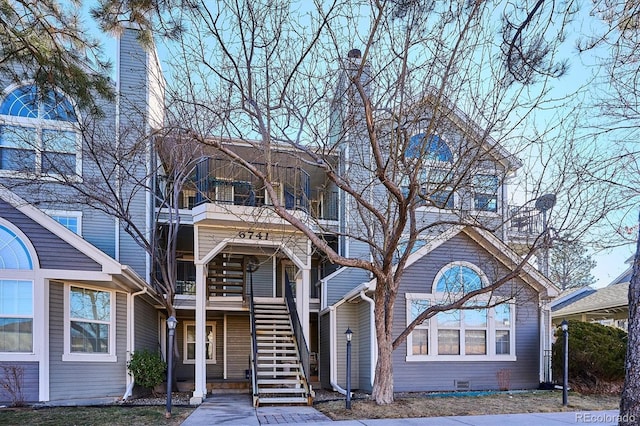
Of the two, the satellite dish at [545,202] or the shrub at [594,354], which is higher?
the satellite dish at [545,202]

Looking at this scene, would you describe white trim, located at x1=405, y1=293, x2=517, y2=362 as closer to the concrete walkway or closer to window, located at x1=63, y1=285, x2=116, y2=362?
the concrete walkway

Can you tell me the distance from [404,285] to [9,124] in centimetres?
1087

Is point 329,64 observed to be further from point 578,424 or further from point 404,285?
point 578,424

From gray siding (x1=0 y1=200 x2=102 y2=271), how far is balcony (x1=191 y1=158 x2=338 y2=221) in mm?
3620

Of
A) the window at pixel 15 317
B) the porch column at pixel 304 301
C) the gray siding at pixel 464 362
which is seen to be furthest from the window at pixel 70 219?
the gray siding at pixel 464 362

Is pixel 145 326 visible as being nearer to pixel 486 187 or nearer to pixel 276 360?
pixel 276 360

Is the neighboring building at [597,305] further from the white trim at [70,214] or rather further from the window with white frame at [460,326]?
the white trim at [70,214]

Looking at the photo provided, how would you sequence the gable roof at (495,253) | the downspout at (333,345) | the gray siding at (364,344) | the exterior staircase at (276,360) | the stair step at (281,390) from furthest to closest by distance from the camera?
the downspout at (333,345) → the gray siding at (364,344) → the gable roof at (495,253) → the exterior staircase at (276,360) → the stair step at (281,390)

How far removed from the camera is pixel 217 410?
923 cm

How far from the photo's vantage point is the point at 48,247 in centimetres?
967

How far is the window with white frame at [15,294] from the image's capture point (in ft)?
30.6

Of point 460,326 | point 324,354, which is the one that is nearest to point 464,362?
point 460,326

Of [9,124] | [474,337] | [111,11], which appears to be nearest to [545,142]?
[474,337]

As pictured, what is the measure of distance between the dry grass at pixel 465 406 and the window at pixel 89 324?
4.95 metres
